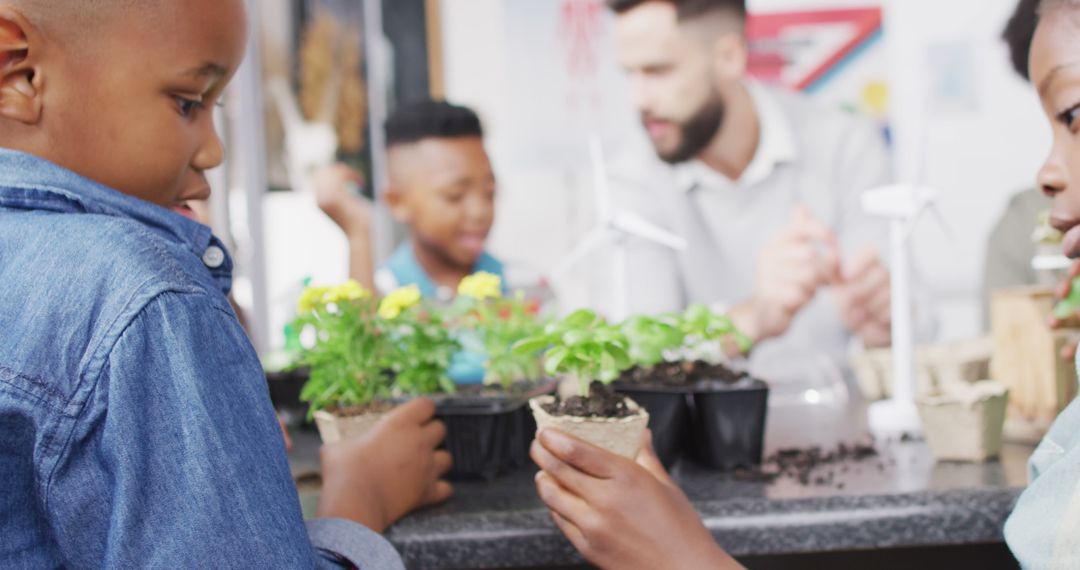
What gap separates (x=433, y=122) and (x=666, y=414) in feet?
6.93

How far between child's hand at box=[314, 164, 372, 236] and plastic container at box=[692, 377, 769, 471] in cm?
231

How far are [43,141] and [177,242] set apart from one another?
0.12 meters

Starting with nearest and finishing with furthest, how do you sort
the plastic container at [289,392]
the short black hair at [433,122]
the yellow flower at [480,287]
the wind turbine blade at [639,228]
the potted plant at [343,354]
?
the potted plant at [343,354] → the yellow flower at [480,287] → the plastic container at [289,392] → the wind turbine blade at [639,228] → the short black hair at [433,122]

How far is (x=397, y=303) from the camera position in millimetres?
1325

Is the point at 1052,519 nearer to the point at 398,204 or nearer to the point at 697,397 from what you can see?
the point at 697,397

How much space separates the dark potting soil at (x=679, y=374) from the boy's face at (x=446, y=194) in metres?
1.89

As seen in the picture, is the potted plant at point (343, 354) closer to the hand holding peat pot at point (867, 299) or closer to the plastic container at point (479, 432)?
the plastic container at point (479, 432)

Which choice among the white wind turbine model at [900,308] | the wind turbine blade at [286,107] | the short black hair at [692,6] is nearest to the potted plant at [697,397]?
the white wind turbine model at [900,308]

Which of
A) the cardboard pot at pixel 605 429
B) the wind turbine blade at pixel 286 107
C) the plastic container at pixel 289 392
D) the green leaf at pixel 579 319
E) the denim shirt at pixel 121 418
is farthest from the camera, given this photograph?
the wind turbine blade at pixel 286 107

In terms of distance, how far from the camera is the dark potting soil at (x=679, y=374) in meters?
1.30

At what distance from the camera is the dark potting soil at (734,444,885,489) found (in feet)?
3.83

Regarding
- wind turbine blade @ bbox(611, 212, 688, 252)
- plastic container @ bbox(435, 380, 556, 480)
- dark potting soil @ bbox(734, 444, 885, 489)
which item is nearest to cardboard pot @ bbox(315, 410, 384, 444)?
plastic container @ bbox(435, 380, 556, 480)

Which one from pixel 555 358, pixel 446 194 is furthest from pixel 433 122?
pixel 555 358

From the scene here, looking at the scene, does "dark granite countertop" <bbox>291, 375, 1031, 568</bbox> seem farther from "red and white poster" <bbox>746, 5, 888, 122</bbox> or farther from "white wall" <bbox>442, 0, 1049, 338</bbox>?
"red and white poster" <bbox>746, 5, 888, 122</bbox>
